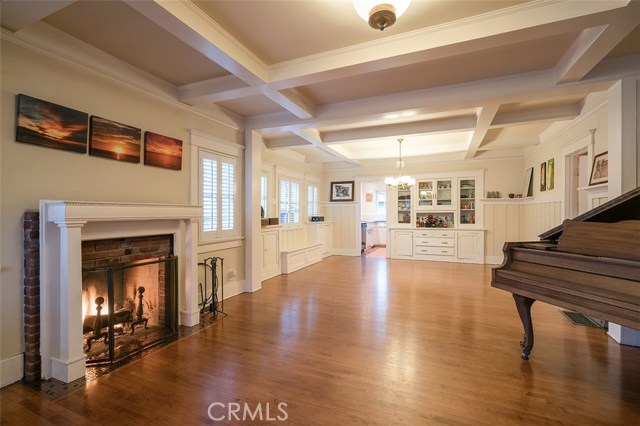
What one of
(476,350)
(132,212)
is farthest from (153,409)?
(476,350)

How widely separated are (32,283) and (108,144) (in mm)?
1334

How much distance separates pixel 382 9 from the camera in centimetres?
173

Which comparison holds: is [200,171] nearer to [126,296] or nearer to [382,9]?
[126,296]

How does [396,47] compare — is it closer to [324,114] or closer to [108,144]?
[324,114]

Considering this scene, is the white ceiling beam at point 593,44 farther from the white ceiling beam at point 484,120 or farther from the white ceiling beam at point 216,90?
the white ceiling beam at point 216,90

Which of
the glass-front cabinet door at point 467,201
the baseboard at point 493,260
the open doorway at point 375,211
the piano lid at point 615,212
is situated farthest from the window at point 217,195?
the open doorway at point 375,211

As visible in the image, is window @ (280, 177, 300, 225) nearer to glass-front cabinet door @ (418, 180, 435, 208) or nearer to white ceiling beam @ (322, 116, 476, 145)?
white ceiling beam @ (322, 116, 476, 145)

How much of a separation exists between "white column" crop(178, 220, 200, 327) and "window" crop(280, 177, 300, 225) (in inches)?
132

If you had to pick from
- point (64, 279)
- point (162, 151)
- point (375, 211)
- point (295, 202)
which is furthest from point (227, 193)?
point (375, 211)

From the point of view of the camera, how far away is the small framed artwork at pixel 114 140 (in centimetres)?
267

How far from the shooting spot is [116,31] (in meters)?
2.39

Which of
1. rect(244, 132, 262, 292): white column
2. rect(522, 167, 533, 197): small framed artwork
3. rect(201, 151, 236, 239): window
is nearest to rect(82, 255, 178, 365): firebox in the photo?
rect(201, 151, 236, 239): window

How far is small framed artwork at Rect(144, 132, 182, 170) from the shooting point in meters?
3.15

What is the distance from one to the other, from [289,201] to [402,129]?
3.12 meters
